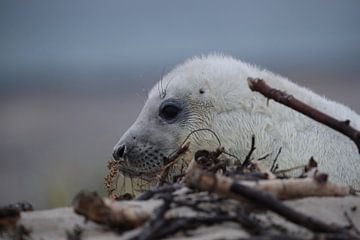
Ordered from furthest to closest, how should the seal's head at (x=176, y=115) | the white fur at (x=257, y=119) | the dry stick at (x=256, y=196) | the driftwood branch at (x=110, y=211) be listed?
the seal's head at (x=176, y=115), the white fur at (x=257, y=119), the driftwood branch at (x=110, y=211), the dry stick at (x=256, y=196)

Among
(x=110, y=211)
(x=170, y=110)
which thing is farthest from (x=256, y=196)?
(x=170, y=110)

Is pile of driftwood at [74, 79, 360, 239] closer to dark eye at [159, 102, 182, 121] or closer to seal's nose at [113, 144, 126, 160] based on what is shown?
seal's nose at [113, 144, 126, 160]

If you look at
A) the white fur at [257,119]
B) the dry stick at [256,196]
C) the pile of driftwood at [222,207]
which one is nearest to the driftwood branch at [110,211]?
the pile of driftwood at [222,207]

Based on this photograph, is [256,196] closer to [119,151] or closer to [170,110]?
[119,151]

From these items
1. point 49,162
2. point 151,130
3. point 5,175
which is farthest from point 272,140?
point 5,175

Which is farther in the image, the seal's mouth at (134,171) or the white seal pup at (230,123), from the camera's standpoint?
the seal's mouth at (134,171)

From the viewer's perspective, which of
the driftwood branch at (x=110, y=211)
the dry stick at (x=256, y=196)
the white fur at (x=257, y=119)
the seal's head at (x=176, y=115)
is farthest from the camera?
the seal's head at (x=176, y=115)

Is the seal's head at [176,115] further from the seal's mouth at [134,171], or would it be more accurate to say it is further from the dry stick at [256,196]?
the dry stick at [256,196]

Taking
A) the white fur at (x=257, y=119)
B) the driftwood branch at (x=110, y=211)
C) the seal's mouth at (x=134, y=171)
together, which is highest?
the white fur at (x=257, y=119)
